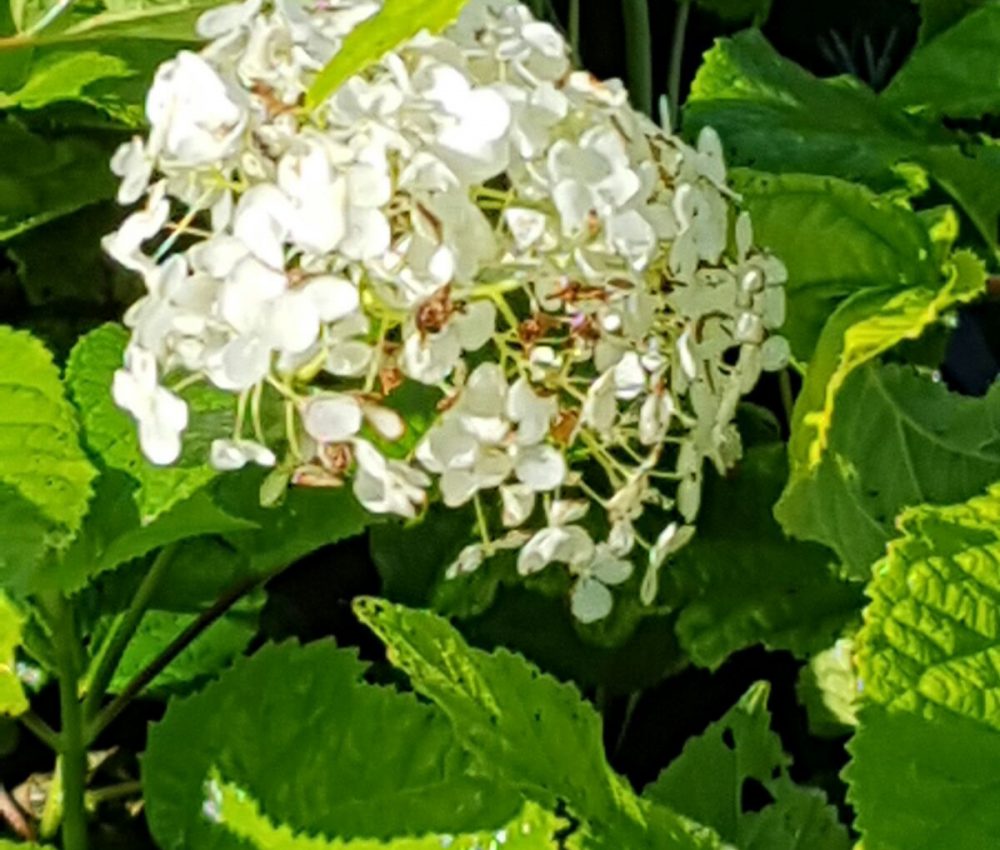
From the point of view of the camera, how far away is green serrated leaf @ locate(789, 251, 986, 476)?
54cm

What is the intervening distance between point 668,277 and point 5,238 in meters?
0.29

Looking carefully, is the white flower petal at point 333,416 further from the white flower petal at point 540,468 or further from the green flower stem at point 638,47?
the green flower stem at point 638,47

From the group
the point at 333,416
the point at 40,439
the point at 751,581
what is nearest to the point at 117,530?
the point at 40,439

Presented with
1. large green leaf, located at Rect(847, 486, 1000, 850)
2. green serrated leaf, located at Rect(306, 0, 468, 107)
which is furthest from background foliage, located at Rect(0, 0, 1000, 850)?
green serrated leaf, located at Rect(306, 0, 468, 107)

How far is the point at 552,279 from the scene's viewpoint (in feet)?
1.54

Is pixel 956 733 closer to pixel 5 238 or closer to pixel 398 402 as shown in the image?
pixel 398 402

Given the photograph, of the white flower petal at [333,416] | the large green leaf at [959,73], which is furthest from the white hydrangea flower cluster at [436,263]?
the large green leaf at [959,73]

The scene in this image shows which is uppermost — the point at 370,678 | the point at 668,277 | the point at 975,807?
the point at 668,277

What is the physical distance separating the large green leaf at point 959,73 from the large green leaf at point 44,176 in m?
0.31

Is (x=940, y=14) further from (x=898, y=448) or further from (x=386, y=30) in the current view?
(x=386, y=30)

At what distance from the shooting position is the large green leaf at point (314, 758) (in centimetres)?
58

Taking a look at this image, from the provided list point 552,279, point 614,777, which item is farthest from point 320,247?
point 614,777

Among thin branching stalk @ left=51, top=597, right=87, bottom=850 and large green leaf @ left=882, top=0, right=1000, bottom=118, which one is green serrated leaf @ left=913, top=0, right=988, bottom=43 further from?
thin branching stalk @ left=51, top=597, right=87, bottom=850

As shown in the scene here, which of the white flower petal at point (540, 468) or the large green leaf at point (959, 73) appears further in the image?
the large green leaf at point (959, 73)
